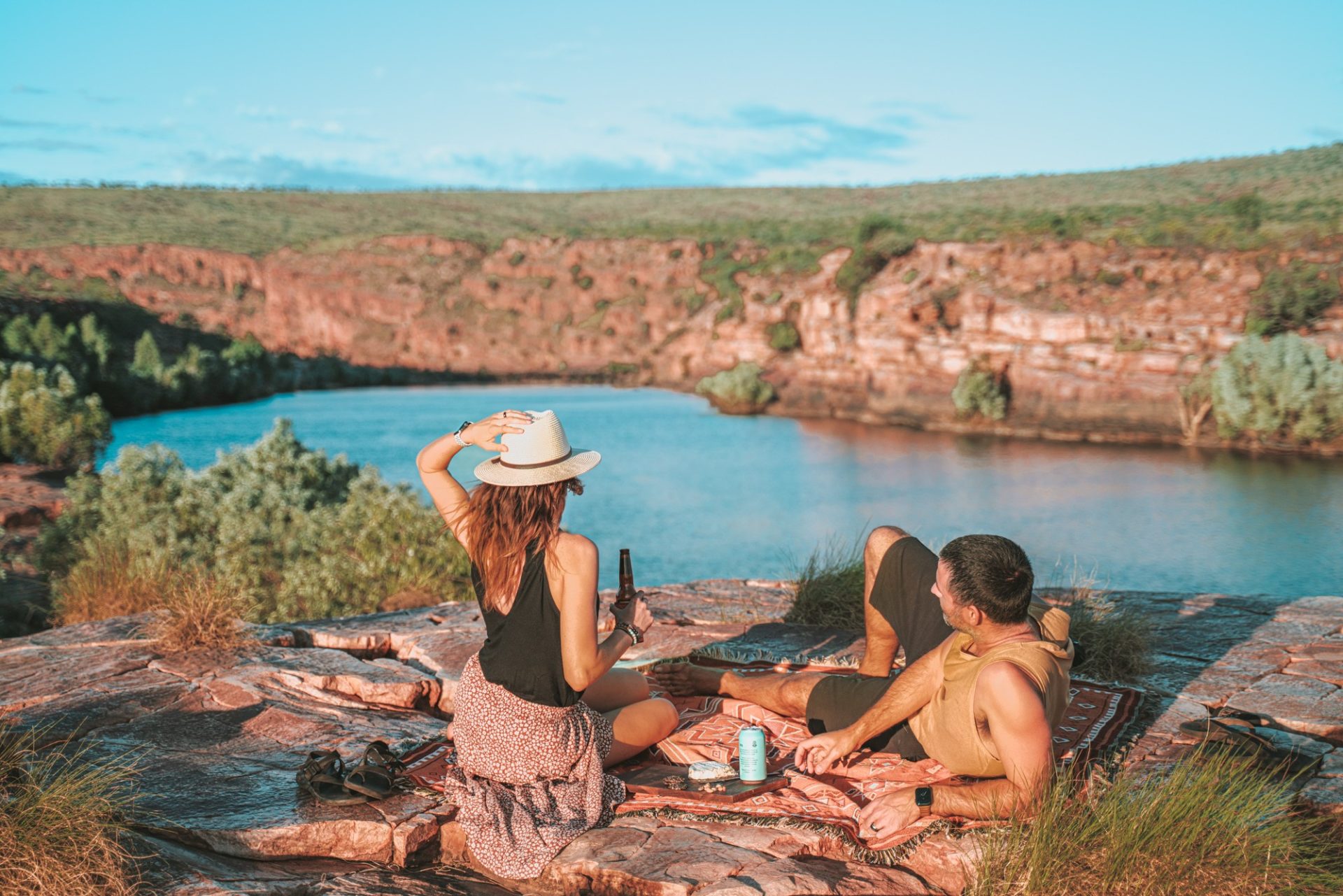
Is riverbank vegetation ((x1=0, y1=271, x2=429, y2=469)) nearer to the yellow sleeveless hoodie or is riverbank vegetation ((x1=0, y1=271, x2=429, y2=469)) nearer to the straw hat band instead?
the straw hat band

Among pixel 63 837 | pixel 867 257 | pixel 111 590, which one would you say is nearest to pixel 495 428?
pixel 63 837

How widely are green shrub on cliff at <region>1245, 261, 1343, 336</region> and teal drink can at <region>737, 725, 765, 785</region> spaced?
36414 mm

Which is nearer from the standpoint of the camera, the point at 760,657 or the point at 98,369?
the point at 760,657

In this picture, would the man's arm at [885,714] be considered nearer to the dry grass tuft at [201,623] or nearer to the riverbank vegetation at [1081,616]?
the riverbank vegetation at [1081,616]

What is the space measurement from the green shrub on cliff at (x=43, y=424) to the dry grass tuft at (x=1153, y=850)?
72.1 ft

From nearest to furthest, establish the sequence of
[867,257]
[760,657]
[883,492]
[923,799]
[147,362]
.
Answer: [923,799]
[760,657]
[883,492]
[147,362]
[867,257]

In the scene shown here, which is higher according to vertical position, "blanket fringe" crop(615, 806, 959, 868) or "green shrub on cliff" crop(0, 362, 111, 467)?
"blanket fringe" crop(615, 806, 959, 868)

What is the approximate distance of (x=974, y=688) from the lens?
139 inches

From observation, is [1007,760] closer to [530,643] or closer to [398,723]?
[530,643]

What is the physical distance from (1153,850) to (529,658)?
2.06 metres

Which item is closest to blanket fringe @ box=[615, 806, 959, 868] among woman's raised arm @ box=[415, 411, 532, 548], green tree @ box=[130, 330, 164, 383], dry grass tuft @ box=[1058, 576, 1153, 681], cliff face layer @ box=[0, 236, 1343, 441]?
woman's raised arm @ box=[415, 411, 532, 548]

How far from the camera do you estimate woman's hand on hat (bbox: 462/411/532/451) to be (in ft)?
11.9

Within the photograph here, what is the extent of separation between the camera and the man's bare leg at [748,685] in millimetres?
4539

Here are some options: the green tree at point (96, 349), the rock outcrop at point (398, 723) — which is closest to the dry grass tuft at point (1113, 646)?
the rock outcrop at point (398, 723)
